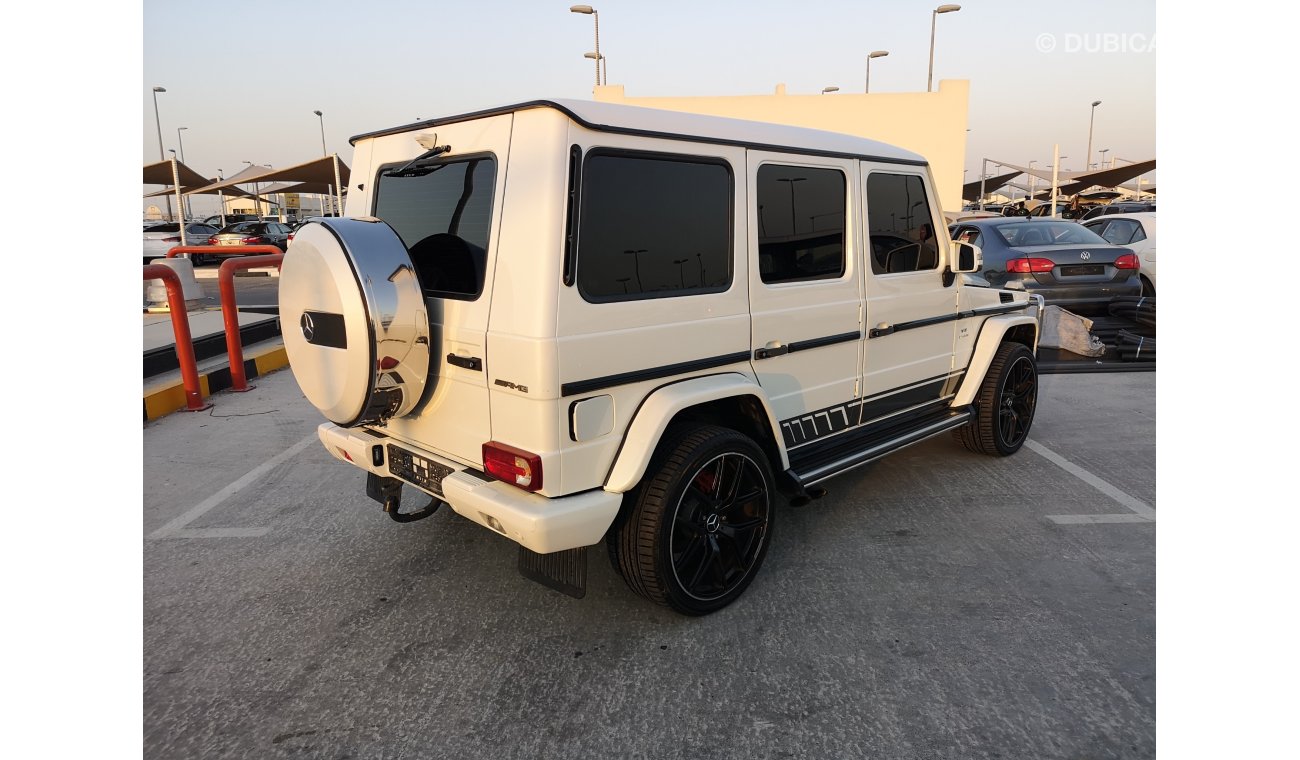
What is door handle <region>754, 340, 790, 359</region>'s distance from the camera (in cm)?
332

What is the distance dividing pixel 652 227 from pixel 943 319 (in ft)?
7.70

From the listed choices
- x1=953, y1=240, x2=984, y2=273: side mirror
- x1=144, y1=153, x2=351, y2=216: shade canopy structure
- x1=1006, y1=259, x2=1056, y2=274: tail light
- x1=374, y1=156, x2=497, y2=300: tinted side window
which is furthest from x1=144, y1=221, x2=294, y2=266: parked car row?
x1=953, y1=240, x2=984, y2=273: side mirror

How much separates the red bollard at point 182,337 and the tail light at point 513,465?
15.0ft

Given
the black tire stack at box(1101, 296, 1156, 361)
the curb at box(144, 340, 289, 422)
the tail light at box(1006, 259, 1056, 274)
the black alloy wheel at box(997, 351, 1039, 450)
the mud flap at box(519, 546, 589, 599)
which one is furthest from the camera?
the tail light at box(1006, 259, 1056, 274)

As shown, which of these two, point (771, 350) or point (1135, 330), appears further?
point (1135, 330)

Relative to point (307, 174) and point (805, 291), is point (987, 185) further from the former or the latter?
point (805, 291)

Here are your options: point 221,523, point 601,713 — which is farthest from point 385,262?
point 221,523

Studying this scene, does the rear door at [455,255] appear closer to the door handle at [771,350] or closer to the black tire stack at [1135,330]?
the door handle at [771,350]

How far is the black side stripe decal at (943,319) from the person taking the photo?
401 centimetres

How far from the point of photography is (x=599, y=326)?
8.93 ft

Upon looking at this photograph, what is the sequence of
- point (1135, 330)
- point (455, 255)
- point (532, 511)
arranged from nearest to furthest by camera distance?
point (532, 511) < point (455, 255) < point (1135, 330)

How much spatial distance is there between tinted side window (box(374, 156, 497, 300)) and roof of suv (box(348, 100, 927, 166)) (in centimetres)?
21

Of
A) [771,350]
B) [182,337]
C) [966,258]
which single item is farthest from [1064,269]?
[182,337]

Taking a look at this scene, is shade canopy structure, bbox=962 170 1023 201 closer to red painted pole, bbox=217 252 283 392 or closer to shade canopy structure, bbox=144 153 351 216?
shade canopy structure, bbox=144 153 351 216
